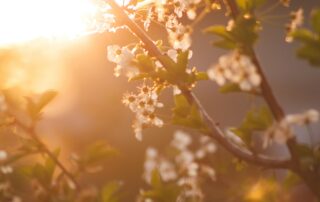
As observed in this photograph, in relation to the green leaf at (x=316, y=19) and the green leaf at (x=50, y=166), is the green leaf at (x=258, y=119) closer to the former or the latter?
the green leaf at (x=316, y=19)

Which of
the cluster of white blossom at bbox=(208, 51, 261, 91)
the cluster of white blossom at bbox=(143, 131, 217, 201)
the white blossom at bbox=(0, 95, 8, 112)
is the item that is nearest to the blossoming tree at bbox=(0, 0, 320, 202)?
the cluster of white blossom at bbox=(208, 51, 261, 91)

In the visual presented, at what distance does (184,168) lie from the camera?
119 inches

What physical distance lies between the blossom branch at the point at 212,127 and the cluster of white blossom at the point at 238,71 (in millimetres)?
240

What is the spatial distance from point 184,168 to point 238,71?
170cm

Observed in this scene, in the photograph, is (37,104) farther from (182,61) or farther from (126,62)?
(182,61)

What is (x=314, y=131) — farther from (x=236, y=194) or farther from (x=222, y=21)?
(x=236, y=194)

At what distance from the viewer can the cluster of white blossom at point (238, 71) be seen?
1380 mm

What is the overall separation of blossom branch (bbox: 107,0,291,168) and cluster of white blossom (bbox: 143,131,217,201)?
0.76 meters

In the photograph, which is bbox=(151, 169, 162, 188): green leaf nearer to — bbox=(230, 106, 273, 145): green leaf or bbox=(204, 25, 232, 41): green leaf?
bbox=(230, 106, 273, 145): green leaf

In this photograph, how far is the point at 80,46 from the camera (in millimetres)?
6949

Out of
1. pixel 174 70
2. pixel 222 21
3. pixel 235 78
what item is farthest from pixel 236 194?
pixel 222 21

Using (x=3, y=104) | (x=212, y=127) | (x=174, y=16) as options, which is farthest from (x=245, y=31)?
(x=3, y=104)

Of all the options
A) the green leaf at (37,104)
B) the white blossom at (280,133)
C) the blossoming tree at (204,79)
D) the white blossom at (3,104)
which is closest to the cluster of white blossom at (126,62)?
the blossoming tree at (204,79)

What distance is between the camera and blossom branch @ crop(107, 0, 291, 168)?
1559 mm
